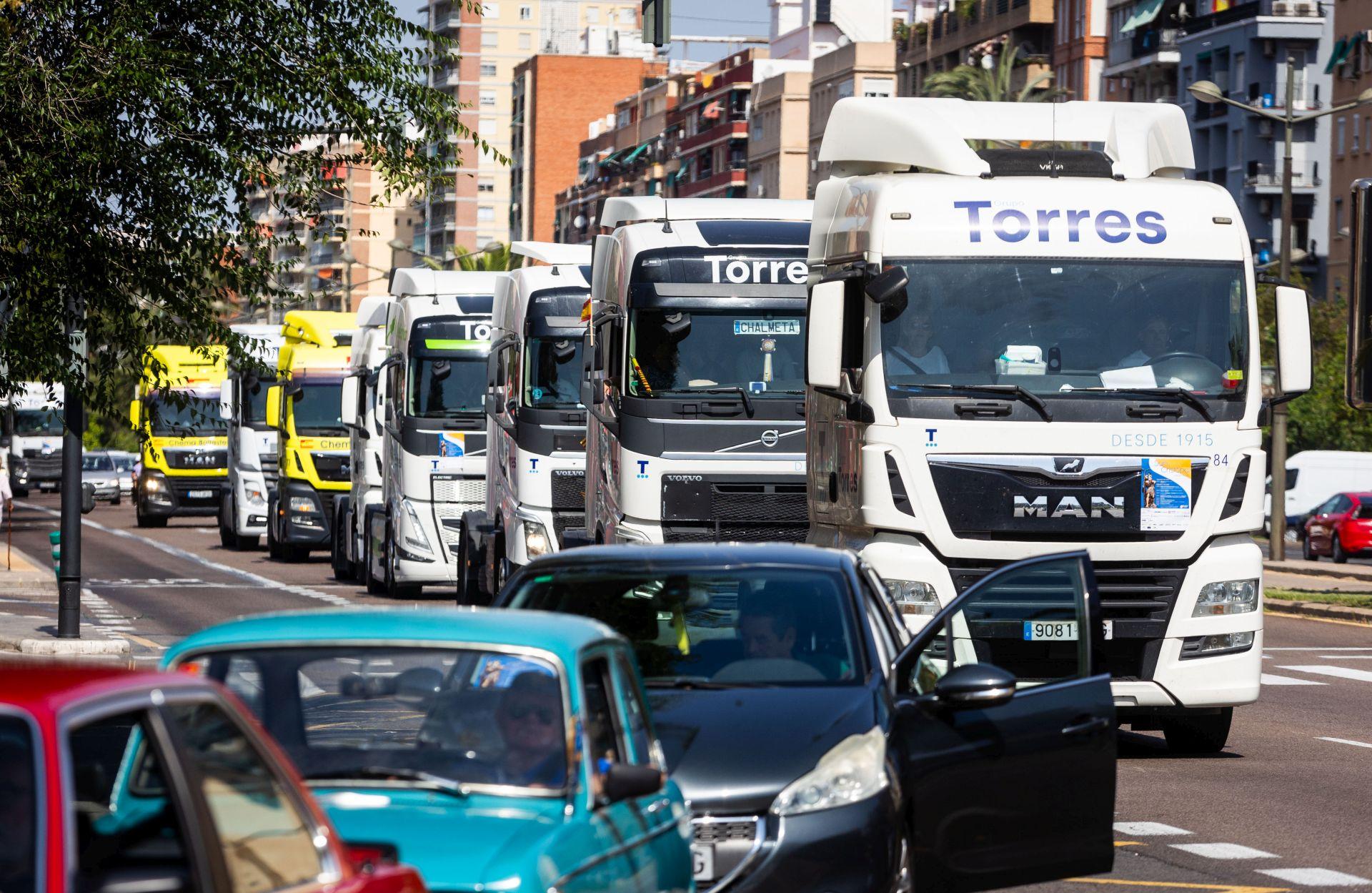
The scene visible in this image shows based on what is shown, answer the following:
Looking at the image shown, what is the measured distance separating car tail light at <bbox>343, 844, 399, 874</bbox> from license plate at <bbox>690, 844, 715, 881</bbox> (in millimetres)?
2174

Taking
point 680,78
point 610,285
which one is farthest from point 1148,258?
point 680,78

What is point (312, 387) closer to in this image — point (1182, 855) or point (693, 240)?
point (693, 240)

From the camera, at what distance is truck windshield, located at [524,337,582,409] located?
24328 mm

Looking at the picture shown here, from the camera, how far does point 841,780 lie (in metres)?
7.73

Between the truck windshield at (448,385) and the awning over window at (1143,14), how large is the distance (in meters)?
71.8

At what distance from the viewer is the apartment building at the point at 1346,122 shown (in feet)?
286

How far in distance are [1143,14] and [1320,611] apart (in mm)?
69181

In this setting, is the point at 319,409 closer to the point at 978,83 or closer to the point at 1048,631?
the point at 1048,631

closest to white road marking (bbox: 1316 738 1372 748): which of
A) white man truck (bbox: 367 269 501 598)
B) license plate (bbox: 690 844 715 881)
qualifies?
license plate (bbox: 690 844 715 881)

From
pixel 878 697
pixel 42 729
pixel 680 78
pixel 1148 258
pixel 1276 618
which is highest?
pixel 680 78

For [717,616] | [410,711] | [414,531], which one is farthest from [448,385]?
[410,711]

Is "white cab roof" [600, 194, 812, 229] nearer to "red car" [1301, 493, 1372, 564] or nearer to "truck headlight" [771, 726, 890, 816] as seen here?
"truck headlight" [771, 726, 890, 816]

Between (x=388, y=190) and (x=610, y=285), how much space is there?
2.37 m

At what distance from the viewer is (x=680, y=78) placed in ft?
496
